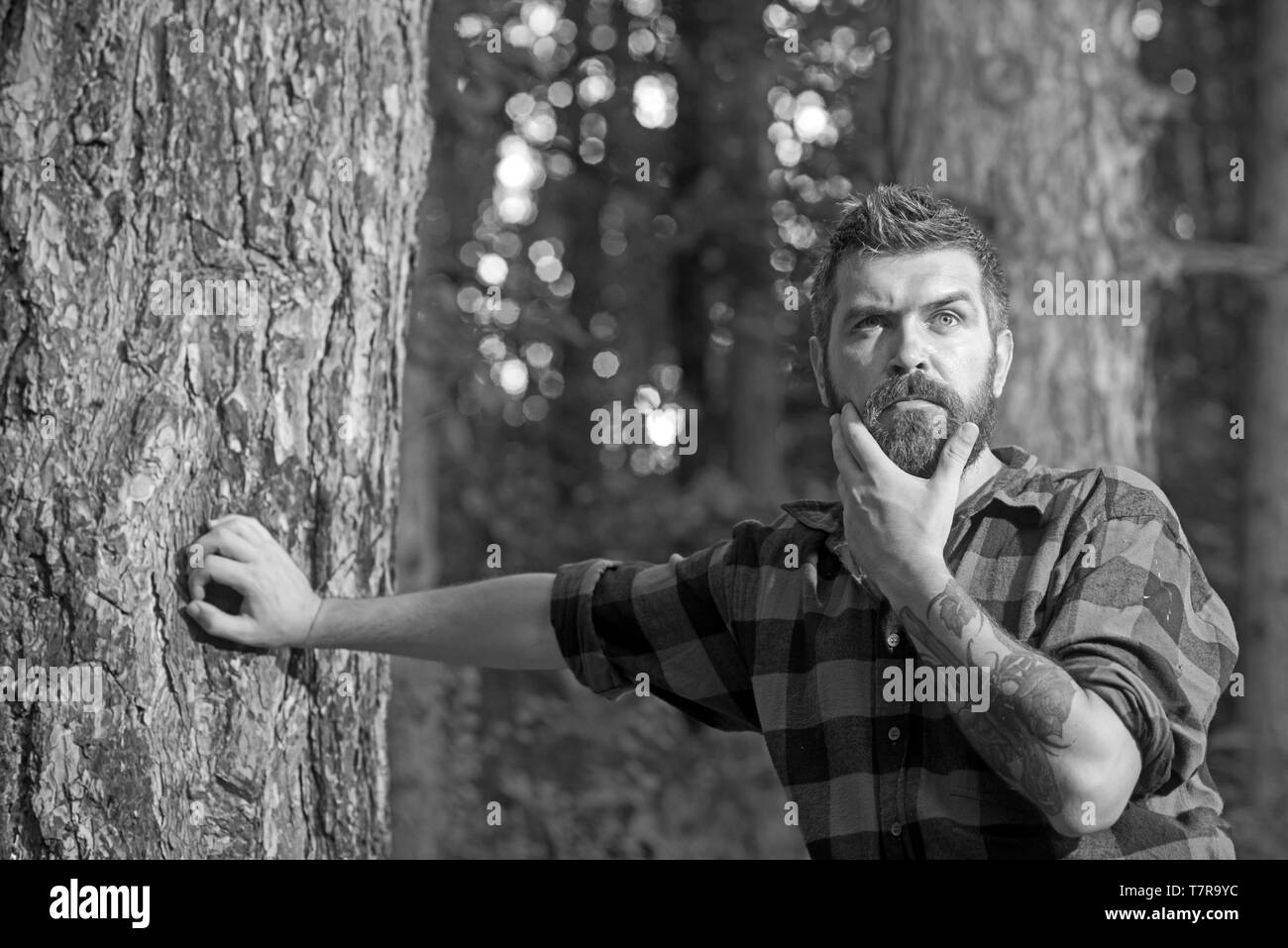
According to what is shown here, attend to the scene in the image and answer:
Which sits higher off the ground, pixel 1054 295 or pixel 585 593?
pixel 1054 295

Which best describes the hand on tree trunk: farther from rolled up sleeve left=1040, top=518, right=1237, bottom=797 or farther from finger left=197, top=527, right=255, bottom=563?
rolled up sleeve left=1040, top=518, right=1237, bottom=797

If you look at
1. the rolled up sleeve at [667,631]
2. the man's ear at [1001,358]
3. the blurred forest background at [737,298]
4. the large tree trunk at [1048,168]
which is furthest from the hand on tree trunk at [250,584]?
the large tree trunk at [1048,168]

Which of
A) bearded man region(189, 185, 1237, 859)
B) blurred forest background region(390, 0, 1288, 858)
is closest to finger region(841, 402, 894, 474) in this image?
bearded man region(189, 185, 1237, 859)

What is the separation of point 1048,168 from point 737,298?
7643mm

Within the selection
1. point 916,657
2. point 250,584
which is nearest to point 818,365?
point 916,657

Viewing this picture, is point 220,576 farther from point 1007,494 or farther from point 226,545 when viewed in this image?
point 1007,494

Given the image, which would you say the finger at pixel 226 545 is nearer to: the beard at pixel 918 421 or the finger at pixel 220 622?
the finger at pixel 220 622

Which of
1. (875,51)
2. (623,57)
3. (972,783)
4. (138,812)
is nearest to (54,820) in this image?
(138,812)

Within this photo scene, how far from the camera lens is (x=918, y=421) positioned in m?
2.91

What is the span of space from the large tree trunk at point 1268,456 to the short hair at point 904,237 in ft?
23.7

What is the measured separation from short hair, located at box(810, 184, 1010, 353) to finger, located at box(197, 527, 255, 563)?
1372mm

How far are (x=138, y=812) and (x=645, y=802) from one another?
23.8 feet

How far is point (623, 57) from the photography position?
43.4ft
